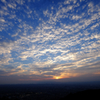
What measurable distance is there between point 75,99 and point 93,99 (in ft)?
25.3

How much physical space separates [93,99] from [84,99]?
141 inches

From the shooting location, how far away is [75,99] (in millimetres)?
35625

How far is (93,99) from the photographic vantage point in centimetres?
3212

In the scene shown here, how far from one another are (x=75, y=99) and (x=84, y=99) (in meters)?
4.19

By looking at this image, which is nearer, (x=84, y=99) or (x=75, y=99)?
(x=84, y=99)

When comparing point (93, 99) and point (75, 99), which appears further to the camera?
point (75, 99)

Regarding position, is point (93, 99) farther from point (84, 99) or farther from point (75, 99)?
point (75, 99)

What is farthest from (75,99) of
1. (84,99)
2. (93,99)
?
(93,99)
